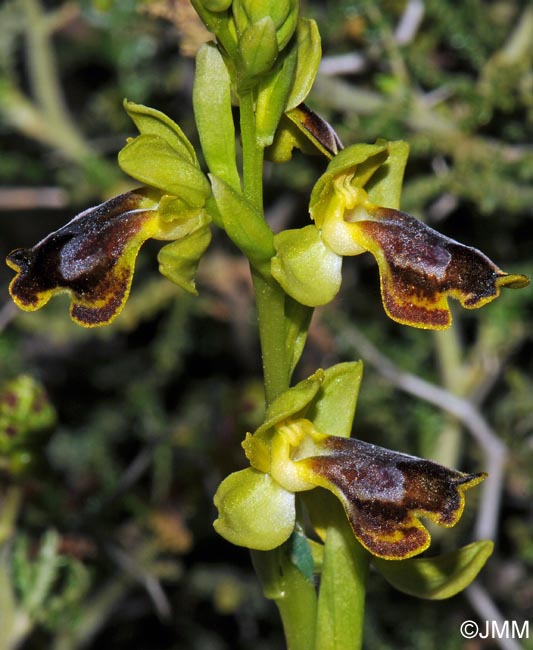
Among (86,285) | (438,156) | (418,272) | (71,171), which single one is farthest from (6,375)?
(418,272)

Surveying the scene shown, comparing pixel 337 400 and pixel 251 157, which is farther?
pixel 337 400

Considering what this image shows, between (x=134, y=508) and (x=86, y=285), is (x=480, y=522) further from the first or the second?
(x=86, y=285)

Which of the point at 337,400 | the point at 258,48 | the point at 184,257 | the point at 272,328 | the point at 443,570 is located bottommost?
the point at 443,570

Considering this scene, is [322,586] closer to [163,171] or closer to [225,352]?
[163,171]

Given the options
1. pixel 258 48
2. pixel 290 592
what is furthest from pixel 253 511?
pixel 258 48

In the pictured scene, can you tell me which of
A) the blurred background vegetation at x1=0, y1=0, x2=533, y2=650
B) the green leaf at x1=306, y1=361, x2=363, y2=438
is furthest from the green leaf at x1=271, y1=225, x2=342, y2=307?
the blurred background vegetation at x1=0, y1=0, x2=533, y2=650
